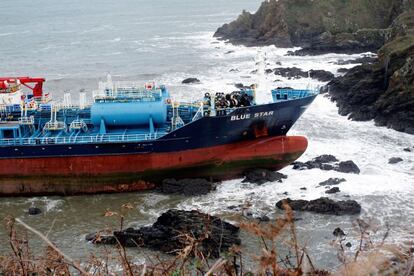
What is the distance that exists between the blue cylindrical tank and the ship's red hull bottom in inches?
75.8

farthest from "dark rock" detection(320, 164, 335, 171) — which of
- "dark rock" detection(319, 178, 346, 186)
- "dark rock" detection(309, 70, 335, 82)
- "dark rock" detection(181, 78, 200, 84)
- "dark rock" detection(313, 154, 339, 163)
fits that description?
"dark rock" detection(181, 78, 200, 84)

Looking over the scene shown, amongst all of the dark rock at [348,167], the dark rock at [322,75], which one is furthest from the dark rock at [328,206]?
the dark rock at [322,75]

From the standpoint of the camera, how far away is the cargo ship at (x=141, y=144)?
20875 millimetres

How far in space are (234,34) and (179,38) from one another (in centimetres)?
923

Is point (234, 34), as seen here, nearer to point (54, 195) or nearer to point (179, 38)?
point (179, 38)

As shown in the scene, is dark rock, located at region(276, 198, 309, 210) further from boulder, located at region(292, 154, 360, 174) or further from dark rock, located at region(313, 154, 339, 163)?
A: dark rock, located at region(313, 154, 339, 163)

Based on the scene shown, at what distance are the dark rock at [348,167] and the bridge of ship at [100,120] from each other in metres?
3.69

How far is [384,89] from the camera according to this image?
31359 mm

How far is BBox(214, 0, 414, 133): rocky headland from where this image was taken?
2964cm

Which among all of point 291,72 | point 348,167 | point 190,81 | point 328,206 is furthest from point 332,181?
point 190,81

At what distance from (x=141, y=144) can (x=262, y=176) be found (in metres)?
5.22

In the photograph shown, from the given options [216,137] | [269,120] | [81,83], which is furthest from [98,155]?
[81,83]

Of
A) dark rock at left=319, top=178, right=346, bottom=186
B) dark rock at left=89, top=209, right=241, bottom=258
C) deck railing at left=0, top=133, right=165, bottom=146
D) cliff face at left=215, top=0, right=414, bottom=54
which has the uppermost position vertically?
cliff face at left=215, top=0, right=414, bottom=54

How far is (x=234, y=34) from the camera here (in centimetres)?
6881
